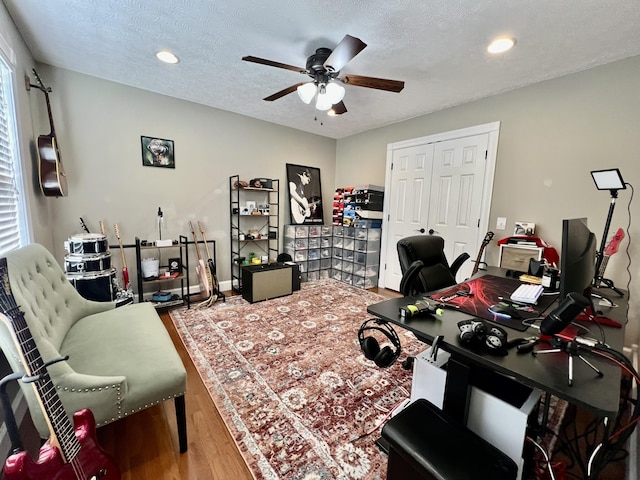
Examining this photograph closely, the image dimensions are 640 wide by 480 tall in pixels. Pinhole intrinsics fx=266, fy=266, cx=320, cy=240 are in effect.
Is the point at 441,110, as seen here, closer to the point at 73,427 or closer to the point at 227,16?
the point at 227,16

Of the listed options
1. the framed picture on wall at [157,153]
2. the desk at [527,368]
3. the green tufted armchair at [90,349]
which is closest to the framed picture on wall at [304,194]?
the framed picture on wall at [157,153]

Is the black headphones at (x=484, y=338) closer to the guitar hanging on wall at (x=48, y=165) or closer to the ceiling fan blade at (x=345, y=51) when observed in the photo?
the ceiling fan blade at (x=345, y=51)

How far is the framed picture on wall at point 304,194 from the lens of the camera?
4328 millimetres

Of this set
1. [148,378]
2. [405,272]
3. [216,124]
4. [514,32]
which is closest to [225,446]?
[148,378]

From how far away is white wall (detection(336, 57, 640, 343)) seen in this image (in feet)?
7.25

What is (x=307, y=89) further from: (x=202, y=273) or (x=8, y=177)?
(x=202, y=273)

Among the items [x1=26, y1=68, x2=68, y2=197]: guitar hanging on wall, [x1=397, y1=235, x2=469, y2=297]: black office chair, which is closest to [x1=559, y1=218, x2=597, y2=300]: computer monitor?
[x1=397, y1=235, x2=469, y2=297]: black office chair

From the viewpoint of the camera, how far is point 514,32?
6.10 ft

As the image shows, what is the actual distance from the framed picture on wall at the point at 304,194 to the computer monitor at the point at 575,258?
11.7 feet

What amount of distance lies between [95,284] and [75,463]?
1.78 meters

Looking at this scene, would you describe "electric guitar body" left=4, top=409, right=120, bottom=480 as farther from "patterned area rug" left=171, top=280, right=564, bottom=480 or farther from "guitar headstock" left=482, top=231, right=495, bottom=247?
"guitar headstock" left=482, top=231, right=495, bottom=247

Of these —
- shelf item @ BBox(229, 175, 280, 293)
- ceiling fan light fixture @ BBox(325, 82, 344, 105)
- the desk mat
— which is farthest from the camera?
shelf item @ BBox(229, 175, 280, 293)

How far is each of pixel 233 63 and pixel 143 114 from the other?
1.40 m

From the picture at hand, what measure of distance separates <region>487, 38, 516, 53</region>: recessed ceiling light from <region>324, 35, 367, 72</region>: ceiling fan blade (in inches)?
44.4
